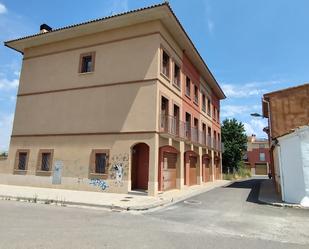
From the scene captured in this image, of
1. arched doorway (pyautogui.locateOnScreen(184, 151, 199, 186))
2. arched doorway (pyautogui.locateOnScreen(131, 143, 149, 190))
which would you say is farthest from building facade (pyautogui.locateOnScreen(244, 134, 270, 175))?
arched doorway (pyautogui.locateOnScreen(131, 143, 149, 190))

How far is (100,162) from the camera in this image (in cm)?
1706

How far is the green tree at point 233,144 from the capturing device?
4197cm

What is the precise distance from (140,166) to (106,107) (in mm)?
4152

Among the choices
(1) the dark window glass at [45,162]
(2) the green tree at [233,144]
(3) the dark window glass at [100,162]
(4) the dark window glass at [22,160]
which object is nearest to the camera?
(3) the dark window glass at [100,162]

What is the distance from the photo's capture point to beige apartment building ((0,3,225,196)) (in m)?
16.4

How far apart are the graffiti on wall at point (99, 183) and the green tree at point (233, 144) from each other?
28.7 metres

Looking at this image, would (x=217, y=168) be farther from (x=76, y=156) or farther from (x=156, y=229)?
(x=156, y=229)

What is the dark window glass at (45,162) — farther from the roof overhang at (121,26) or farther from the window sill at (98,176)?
the roof overhang at (121,26)

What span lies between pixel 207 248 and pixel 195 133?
17049 mm

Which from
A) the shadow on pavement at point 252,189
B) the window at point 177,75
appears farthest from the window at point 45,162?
the shadow on pavement at point 252,189

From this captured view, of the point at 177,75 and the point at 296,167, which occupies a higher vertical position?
the point at 177,75

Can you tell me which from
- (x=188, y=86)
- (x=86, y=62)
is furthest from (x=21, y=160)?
(x=188, y=86)

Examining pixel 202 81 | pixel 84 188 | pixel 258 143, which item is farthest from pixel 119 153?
pixel 258 143

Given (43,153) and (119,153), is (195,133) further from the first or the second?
(43,153)
